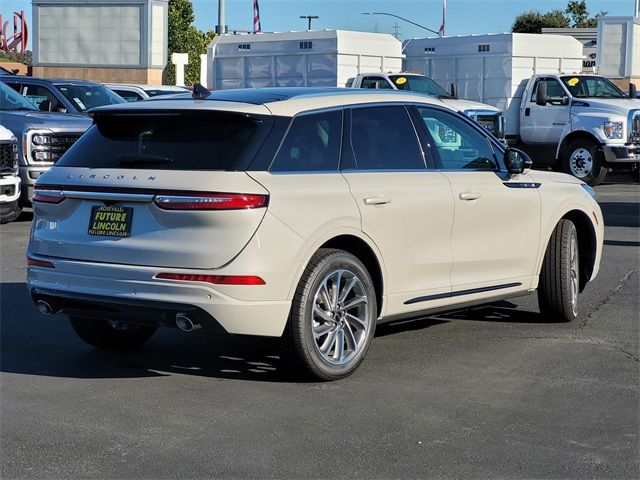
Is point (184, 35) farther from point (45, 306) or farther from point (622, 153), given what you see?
point (45, 306)

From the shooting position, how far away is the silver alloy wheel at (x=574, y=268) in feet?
28.3

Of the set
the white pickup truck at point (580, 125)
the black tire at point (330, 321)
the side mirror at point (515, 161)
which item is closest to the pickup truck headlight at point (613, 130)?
the white pickup truck at point (580, 125)

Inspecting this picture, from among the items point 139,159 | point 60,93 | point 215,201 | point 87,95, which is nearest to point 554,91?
point 87,95

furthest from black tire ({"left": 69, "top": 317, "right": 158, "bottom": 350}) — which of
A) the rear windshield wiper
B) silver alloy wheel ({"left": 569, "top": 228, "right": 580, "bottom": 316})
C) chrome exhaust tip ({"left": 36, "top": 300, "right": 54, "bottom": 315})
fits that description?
silver alloy wheel ({"left": 569, "top": 228, "right": 580, "bottom": 316})

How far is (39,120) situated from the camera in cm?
1573

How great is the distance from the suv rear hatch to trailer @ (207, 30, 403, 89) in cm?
1872

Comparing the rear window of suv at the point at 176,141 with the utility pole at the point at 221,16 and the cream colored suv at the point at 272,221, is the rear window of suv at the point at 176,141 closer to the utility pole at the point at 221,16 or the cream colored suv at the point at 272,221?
the cream colored suv at the point at 272,221

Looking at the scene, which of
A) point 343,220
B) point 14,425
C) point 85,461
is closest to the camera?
point 85,461

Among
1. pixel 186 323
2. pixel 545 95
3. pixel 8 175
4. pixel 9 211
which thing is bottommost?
pixel 9 211

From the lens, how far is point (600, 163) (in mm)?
22219

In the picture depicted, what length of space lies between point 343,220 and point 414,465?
6.18 ft

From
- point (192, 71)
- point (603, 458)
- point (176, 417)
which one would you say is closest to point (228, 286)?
point (176, 417)

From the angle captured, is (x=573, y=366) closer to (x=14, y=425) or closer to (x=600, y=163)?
(x=14, y=425)

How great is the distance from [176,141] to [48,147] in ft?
31.5
